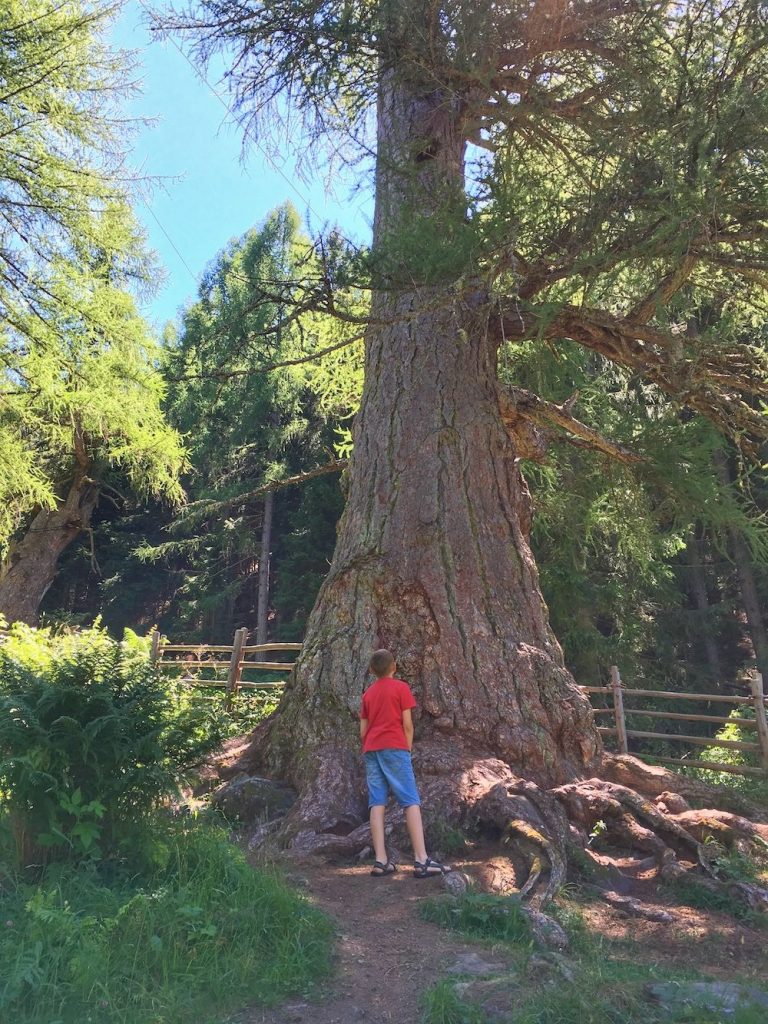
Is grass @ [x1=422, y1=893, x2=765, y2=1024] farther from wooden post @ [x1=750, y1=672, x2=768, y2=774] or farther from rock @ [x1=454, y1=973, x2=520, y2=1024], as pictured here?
wooden post @ [x1=750, y1=672, x2=768, y2=774]

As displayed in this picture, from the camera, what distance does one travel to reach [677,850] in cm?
Result: 473

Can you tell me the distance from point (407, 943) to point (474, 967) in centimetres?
37

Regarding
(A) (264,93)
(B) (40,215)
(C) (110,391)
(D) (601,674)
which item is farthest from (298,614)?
(A) (264,93)

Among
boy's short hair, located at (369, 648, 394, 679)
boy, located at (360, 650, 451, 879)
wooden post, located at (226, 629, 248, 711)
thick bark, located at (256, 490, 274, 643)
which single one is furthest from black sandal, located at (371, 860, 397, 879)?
thick bark, located at (256, 490, 274, 643)

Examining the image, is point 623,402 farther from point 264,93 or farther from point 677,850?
point 677,850

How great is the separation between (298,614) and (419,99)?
15.5 metres

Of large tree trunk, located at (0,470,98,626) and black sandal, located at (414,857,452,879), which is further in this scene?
large tree trunk, located at (0,470,98,626)

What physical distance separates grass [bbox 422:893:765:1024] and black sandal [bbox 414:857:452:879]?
0.34m

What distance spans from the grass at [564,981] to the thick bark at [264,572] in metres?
18.7

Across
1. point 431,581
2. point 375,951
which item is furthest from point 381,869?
point 431,581

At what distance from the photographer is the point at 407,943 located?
3.22 metres

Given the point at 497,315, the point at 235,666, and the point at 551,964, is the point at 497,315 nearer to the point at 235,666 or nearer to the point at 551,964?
the point at 551,964

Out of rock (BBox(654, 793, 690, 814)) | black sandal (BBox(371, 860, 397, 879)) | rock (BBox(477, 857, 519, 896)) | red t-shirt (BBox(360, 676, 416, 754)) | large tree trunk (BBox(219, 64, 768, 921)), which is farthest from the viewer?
rock (BBox(654, 793, 690, 814))

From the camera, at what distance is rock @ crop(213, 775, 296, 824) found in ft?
15.8
